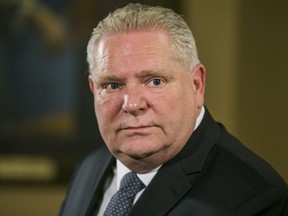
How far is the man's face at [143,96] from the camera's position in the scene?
1362 mm

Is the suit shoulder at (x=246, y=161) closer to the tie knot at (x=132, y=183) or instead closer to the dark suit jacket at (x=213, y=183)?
the dark suit jacket at (x=213, y=183)

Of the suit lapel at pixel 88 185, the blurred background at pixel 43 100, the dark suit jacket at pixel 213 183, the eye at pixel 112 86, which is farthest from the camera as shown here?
the blurred background at pixel 43 100

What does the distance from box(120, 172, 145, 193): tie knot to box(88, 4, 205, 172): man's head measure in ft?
0.21

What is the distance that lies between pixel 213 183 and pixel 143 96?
25 centimetres

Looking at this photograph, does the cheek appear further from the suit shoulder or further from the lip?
the suit shoulder

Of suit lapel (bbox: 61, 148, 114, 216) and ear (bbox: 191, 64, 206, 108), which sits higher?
ear (bbox: 191, 64, 206, 108)

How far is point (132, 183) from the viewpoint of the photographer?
1515 mm

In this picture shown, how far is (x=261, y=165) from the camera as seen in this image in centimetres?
143

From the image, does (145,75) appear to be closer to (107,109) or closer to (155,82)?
(155,82)

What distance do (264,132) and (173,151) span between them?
2.02m

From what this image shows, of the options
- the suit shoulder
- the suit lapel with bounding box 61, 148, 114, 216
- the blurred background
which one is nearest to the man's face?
the suit shoulder

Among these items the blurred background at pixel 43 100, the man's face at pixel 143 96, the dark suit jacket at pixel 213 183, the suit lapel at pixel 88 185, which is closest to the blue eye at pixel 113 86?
the man's face at pixel 143 96

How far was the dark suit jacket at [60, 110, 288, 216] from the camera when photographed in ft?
4.27

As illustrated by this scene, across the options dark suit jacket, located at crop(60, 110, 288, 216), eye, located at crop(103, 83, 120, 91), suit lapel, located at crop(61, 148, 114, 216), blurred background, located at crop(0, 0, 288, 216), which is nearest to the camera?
dark suit jacket, located at crop(60, 110, 288, 216)
